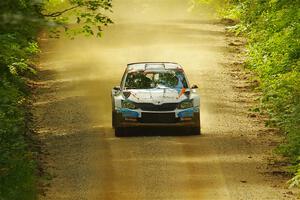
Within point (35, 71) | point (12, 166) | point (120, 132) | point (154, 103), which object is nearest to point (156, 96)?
point (154, 103)

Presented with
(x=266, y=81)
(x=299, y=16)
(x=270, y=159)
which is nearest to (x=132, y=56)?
(x=266, y=81)

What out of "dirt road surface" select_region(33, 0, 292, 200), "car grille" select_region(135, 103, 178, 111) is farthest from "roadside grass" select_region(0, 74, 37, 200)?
"car grille" select_region(135, 103, 178, 111)

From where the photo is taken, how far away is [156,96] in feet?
67.6

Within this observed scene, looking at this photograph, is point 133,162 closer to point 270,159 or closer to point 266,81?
point 270,159

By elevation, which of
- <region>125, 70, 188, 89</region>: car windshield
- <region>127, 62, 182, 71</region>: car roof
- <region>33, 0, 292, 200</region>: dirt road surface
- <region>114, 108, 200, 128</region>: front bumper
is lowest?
<region>33, 0, 292, 200</region>: dirt road surface

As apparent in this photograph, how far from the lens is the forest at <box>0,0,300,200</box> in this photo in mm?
14461

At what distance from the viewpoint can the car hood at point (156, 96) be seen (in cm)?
2050

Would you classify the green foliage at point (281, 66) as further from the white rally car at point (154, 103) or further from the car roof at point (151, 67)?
the car roof at point (151, 67)

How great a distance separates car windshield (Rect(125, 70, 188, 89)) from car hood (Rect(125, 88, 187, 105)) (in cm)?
32

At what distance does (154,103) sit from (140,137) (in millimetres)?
1078

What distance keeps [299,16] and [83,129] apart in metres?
7.26

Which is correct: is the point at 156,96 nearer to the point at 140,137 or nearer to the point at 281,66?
the point at 140,137

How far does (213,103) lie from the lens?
27.8 meters

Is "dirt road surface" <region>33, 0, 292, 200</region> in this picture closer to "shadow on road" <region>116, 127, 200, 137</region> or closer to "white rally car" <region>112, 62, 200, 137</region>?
"shadow on road" <region>116, 127, 200, 137</region>
